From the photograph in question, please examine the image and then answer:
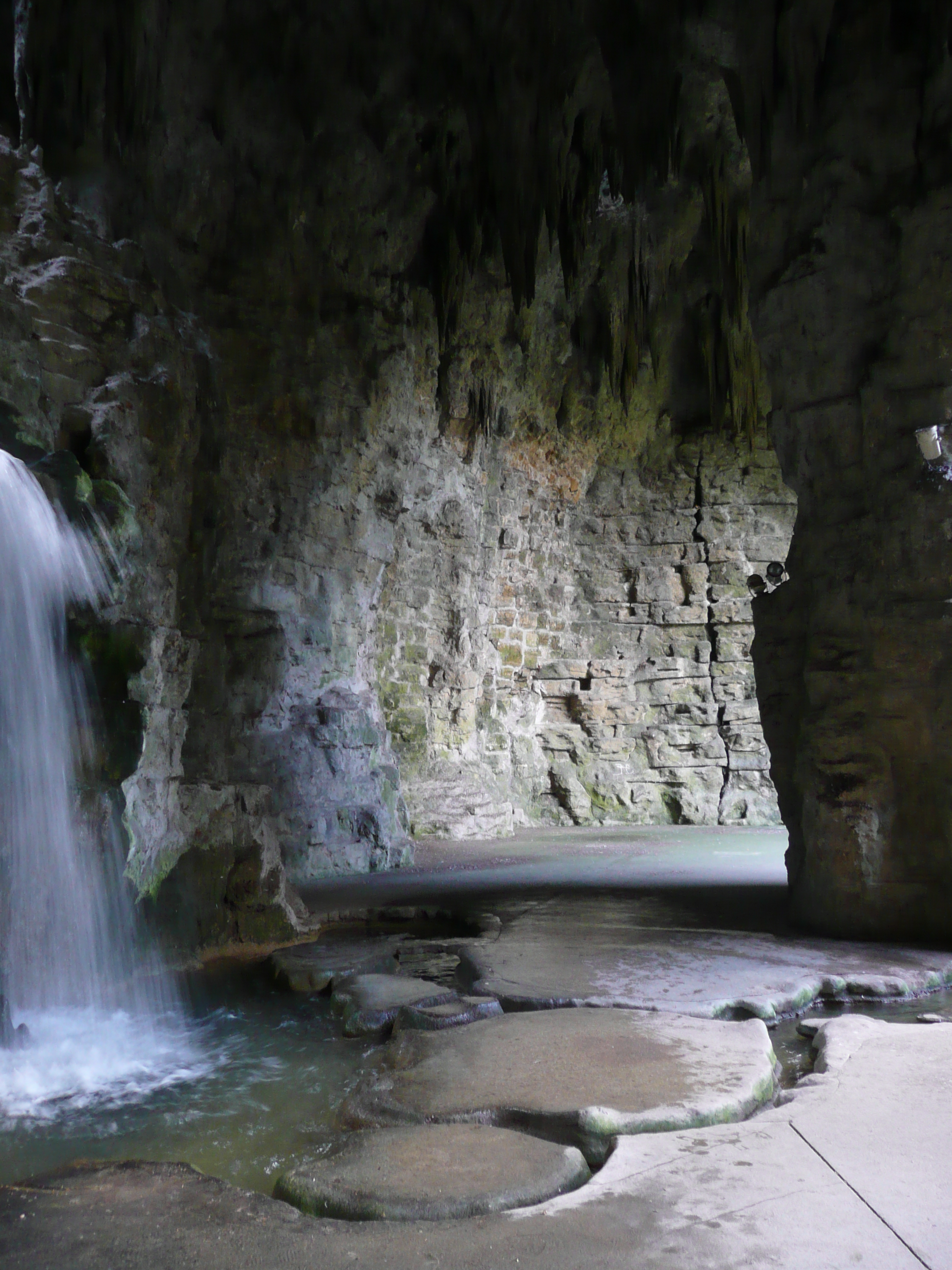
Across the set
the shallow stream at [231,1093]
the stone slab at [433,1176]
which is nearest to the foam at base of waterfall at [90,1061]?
the shallow stream at [231,1093]

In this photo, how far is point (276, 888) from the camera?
235 inches

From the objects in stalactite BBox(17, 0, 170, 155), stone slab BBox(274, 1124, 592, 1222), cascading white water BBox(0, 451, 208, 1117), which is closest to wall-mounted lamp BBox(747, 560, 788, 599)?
stalactite BBox(17, 0, 170, 155)

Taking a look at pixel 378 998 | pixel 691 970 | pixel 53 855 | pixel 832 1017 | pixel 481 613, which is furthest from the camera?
pixel 481 613

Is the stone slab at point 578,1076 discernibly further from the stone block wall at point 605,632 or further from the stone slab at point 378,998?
the stone block wall at point 605,632

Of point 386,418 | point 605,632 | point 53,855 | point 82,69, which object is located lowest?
point 53,855

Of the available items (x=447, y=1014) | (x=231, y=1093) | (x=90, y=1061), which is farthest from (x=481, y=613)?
(x=231, y=1093)

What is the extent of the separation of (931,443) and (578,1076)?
3.85 meters

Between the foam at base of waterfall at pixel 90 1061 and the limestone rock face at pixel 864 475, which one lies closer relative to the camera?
the foam at base of waterfall at pixel 90 1061

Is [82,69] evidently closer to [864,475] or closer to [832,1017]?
[864,475]

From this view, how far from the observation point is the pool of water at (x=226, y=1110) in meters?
2.88

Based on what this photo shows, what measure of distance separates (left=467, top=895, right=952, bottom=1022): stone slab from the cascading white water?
161 cm

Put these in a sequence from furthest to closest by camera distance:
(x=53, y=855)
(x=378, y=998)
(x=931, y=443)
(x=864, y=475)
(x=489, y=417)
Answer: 1. (x=489, y=417)
2. (x=864, y=475)
3. (x=931, y=443)
4. (x=53, y=855)
5. (x=378, y=998)

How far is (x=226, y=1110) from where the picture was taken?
3293 millimetres

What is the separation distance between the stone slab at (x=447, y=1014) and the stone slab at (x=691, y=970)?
8 cm
